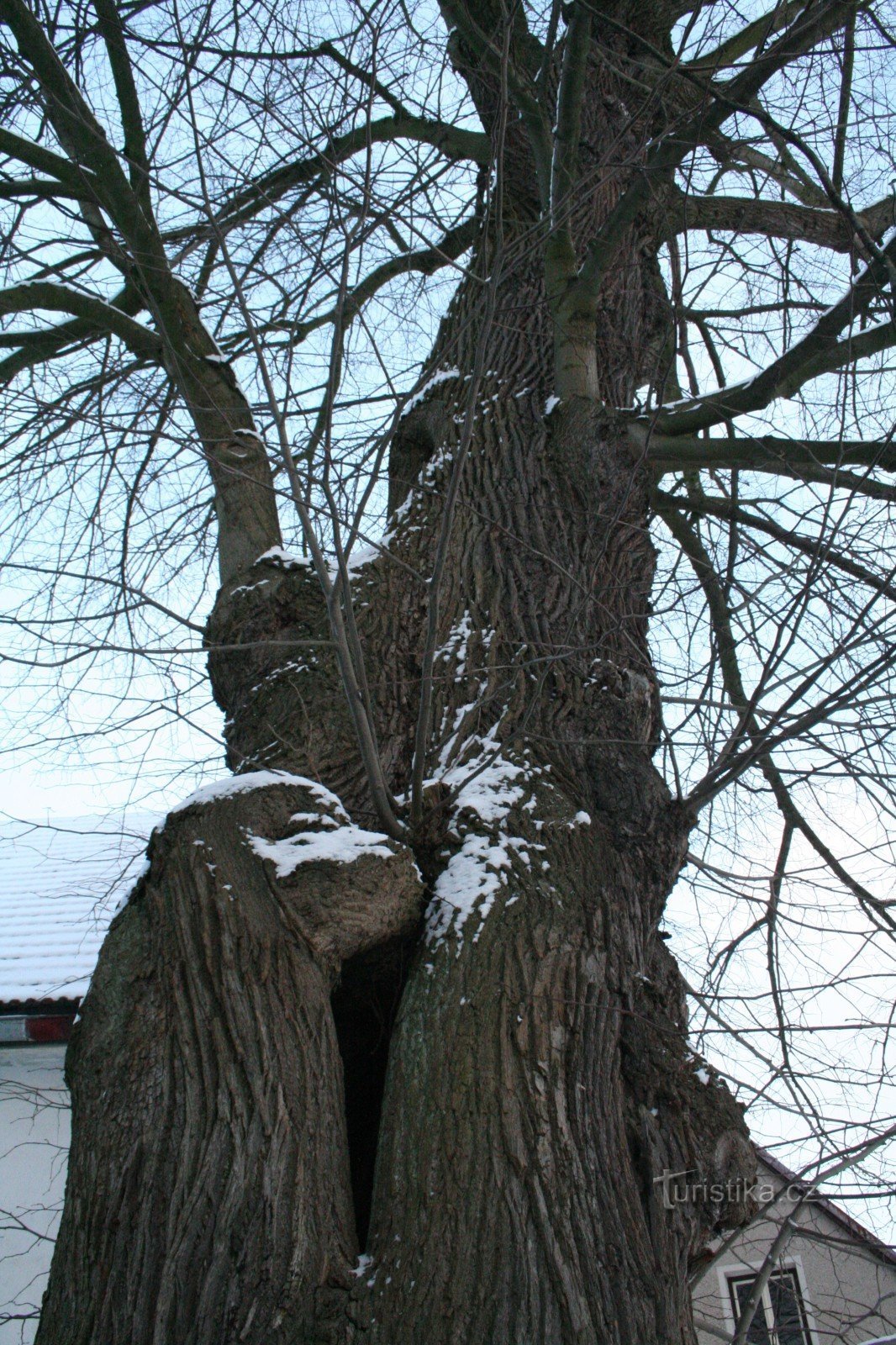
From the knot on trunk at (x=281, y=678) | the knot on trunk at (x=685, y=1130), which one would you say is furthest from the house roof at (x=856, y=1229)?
the knot on trunk at (x=281, y=678)

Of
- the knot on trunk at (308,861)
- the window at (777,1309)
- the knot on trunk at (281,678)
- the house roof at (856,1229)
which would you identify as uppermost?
the knot on trunk at (281,678)

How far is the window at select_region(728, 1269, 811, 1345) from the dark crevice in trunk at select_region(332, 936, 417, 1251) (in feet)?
2.63

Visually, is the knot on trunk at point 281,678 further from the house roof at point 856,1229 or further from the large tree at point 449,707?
the house roof at point 856,1229

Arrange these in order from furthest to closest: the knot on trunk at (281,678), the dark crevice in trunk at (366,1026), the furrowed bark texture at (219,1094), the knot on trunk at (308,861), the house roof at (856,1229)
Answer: the knot on trunk at (281,678) < the dark crevice in trunk at (366,1026) < the knot on trunk at (308,861) < the house roof at (856,1229) < the furrowed bark texture at (219,1094)

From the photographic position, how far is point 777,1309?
10.9 ft

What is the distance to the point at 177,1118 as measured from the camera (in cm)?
162

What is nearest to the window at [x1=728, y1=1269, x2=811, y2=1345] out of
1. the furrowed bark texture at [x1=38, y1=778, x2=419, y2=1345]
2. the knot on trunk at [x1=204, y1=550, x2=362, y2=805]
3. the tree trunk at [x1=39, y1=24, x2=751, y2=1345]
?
the tree trunk at [x1=39, y1=24, x2=751, y2=1345]

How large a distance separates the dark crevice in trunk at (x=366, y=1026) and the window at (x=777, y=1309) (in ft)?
2.63

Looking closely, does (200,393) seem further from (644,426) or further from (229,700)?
(644,426)

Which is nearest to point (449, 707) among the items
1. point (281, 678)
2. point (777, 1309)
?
point (281, 678)

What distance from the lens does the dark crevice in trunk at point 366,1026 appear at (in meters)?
2.00

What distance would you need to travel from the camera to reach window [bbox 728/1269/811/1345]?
6.41 ft

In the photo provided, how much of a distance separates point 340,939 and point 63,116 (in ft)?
7.65

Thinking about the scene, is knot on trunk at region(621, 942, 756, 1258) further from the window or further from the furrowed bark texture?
the furrowed bark texture
